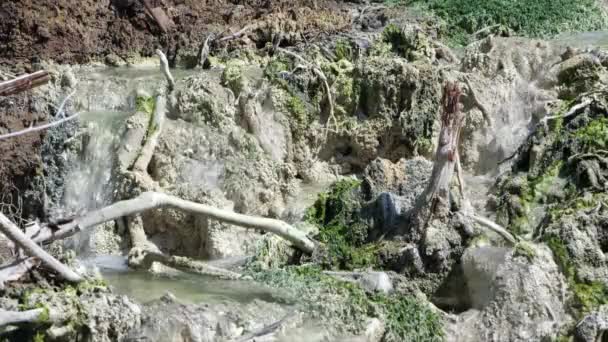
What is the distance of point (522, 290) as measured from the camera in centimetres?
1012

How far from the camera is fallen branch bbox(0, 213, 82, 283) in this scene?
8.62m

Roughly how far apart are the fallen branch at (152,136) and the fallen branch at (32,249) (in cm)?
501

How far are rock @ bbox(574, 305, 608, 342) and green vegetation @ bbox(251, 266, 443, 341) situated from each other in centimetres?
143

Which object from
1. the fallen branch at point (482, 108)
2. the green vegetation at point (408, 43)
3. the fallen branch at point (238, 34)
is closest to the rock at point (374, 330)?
the fallen branch at point (482, 108)

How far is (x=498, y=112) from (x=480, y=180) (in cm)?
147

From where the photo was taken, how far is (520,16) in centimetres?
1980

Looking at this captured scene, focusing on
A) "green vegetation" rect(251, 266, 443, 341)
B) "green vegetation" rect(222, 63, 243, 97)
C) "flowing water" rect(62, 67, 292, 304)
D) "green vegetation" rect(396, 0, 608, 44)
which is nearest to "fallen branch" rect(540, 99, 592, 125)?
"green vegetation" rect(251, 266, 443, 341)

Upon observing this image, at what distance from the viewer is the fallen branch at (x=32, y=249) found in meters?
8.62

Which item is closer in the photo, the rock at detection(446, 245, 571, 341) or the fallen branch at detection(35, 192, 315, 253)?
the fallen branch at detection(35, 192, 315, 253)

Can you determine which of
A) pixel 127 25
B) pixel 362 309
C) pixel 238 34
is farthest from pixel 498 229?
pixel 127 25

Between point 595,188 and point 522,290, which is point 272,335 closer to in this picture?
point 522,290

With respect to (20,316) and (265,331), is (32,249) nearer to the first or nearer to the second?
(20,316)

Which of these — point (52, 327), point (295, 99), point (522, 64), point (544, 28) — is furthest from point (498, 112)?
point (52, 327)

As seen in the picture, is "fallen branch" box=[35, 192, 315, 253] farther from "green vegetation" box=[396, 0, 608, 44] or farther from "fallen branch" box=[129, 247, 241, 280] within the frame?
"green vegetation" box=[396, 0, 608, 44]
